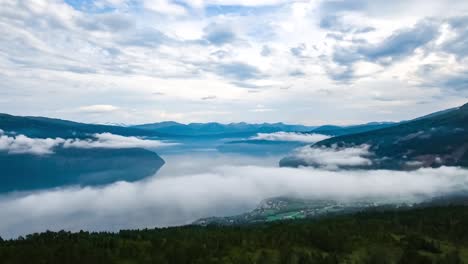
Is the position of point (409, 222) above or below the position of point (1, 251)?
below


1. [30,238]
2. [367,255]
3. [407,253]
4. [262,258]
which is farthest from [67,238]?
[407,253]

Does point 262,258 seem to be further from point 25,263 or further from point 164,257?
point 25,263

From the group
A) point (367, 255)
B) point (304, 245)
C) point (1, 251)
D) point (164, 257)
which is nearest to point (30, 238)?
point (1, 251)

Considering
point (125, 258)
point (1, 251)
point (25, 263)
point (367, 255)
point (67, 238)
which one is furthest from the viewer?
point (67, 238)

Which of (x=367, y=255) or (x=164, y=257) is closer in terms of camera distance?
(x=164, y=257)

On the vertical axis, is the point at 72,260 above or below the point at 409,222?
above

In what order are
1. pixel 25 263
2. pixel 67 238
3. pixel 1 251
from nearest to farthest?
pixel 25 263 → pixel 1 251 → pixel 67 238

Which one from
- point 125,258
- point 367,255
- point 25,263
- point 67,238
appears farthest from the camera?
point 67,238

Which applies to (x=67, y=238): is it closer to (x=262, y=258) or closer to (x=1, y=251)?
(x=1, y=251)

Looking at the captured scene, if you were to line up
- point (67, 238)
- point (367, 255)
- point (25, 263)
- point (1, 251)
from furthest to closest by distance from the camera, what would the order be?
point (67, 238)
point (367, 255)
point (1, 251)
point (25, 263)
